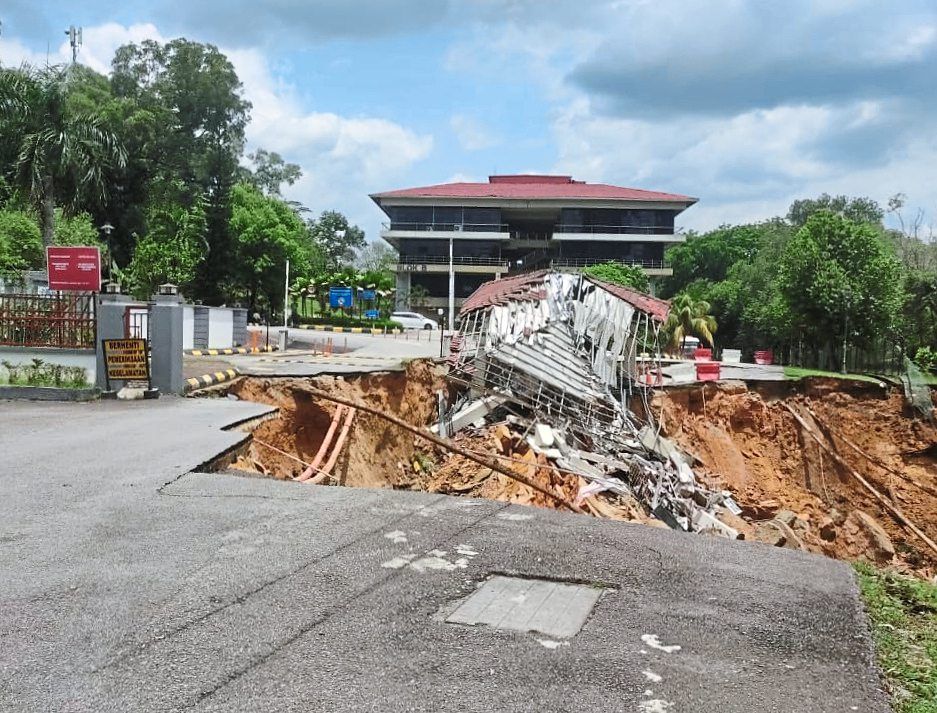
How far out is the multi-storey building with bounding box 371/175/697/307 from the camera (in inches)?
2307

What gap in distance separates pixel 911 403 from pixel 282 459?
16488mm

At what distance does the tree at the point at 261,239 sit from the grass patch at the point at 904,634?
36.9 m

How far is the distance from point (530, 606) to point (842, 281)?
28196 millimetres

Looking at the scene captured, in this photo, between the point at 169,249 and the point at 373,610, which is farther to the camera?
the point at 169,249

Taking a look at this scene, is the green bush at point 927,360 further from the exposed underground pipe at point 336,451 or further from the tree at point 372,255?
the tree at point 372,255

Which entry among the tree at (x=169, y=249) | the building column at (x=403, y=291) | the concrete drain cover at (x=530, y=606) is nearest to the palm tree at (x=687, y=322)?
the tree at (x=169, y=249)

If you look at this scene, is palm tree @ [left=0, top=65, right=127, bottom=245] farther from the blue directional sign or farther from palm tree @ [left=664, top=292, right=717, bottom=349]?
palm tree @ [left=664, top=292, right=717, bottom=349]

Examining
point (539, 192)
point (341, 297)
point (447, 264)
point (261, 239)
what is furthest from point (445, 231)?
point (261, 239)

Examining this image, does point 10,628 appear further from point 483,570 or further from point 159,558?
→ point 483,570

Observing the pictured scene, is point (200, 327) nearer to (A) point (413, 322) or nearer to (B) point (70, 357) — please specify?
(B) point (70, 357)

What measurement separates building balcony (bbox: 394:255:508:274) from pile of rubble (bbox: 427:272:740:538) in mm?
37852

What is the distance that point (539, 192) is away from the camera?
60.6 metres

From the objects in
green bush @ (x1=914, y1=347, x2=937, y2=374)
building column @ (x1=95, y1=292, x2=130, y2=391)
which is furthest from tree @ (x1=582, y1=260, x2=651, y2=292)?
building column @ (x1=95, y1=292, x2=130, y2=391)

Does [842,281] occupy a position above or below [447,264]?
below
